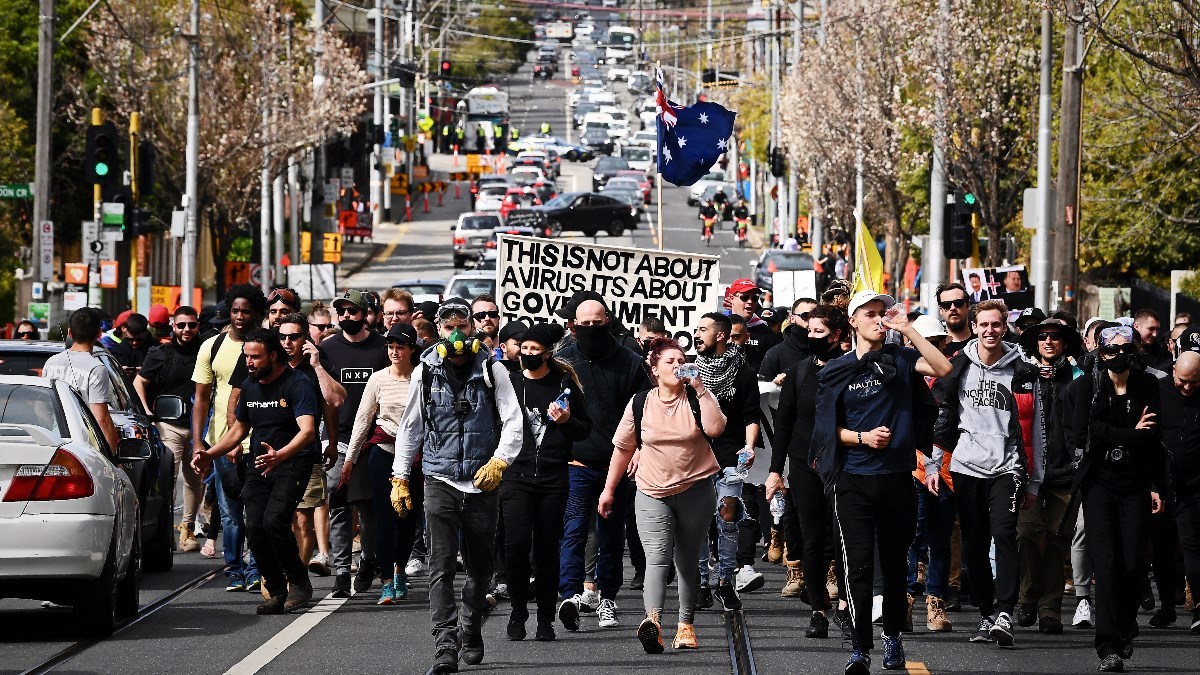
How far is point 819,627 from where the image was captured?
11.8 metres

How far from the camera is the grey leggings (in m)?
11.4

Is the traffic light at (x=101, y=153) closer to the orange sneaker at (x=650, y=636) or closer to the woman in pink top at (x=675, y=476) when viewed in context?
the woman in pink top at (x=675, y=476)

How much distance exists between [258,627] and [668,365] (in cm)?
286

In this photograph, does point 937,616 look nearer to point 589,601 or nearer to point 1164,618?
point 1164,618

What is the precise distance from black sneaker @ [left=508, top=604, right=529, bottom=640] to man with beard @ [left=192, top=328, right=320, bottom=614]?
1.68 meters

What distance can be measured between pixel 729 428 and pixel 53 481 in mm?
4077

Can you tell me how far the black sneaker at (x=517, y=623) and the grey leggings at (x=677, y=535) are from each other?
73 cm

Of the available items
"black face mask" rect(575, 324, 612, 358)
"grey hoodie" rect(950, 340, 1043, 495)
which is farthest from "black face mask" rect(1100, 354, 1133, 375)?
"black face mask" rect(575, 324, 612, 358)

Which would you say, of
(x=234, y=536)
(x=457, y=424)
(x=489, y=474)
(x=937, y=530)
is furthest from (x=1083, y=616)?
(x=234, y=536)

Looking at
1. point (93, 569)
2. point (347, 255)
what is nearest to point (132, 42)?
point (347, 255)

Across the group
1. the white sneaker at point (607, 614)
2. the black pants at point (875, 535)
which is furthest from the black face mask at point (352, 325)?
the black pants at point (875, 535)

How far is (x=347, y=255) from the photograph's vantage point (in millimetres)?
69938

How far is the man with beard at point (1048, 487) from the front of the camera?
11.9 meters

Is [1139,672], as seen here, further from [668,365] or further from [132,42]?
[132,42]
